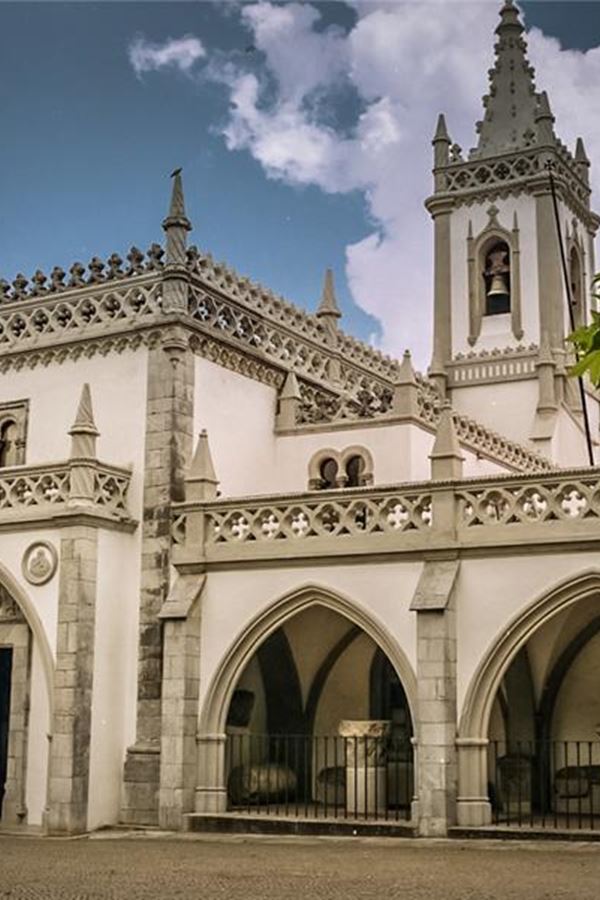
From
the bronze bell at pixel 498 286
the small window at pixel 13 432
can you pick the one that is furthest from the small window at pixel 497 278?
the small window at pixel 13 432

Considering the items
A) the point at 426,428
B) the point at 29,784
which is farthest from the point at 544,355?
the point at 29,784

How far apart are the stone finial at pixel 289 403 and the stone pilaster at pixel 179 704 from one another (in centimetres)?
434

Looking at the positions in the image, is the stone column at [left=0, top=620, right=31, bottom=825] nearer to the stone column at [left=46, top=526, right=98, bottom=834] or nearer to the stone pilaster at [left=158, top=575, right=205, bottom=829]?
the stone column at [left=46, top=526, right=98, bottom=834]

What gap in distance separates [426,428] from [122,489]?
5.25m

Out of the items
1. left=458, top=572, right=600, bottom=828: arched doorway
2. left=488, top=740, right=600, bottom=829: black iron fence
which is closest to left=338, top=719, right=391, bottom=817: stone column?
left=458, top=572, right=600, bottom=828: arched doorway

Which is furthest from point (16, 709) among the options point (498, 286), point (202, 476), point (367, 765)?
point (498, 286)

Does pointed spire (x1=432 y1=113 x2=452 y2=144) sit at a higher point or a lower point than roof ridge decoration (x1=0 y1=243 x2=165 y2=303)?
higher

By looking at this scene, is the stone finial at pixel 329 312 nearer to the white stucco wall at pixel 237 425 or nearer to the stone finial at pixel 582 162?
the white stucco wall at pixel 237 425

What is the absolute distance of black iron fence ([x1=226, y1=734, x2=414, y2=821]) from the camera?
19109mm

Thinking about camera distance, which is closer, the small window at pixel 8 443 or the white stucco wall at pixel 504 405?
the small window at pixel 8 443

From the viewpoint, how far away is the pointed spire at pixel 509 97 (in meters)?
32.8

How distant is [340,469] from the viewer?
889 inches

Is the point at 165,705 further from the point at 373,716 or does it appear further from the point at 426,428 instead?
the point at 426,428

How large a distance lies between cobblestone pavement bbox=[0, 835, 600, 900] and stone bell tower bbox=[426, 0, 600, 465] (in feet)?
47.7
